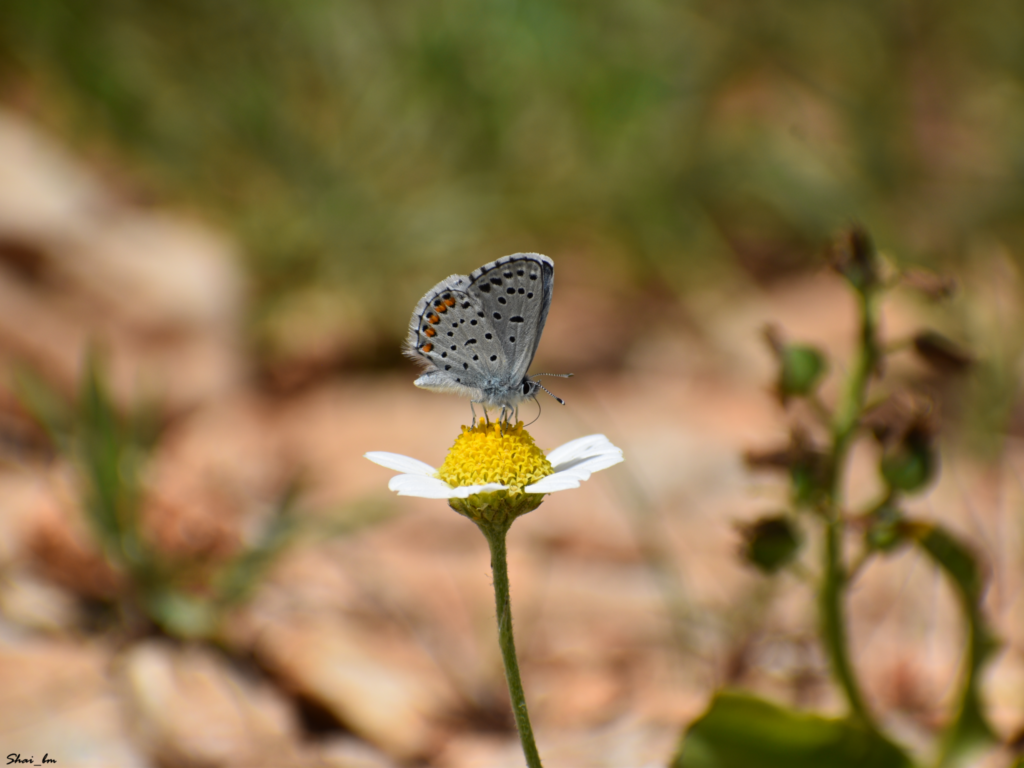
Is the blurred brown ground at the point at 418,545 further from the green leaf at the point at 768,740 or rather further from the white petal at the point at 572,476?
the white petal at the point at 572,476

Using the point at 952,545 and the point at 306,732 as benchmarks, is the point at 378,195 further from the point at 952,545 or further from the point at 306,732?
the point at 952,545

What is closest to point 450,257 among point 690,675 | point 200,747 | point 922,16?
point 690,675

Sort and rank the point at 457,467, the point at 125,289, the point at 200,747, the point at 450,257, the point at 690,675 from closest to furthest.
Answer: the point at 457,467
the point at 200,747
the point at 690,675
the point at 125,289
the point at 450,257

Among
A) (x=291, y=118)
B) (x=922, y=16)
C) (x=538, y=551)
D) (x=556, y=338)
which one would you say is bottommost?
(x=538, y=551)

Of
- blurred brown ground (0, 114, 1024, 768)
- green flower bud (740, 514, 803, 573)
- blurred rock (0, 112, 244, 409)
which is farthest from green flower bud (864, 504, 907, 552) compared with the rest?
blurred rock (0, 112, 244, 409)

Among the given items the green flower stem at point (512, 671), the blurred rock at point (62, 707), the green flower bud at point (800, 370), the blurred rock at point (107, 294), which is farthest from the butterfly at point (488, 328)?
the blurred rock at point (107, 294)

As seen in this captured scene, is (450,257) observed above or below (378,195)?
below

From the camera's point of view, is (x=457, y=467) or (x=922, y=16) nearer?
(x=457, y=467)

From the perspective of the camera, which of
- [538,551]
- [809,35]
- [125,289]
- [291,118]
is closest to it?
[538,551]
